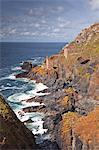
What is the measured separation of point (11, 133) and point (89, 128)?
12.9m

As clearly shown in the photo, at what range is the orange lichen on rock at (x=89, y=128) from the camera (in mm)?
47662

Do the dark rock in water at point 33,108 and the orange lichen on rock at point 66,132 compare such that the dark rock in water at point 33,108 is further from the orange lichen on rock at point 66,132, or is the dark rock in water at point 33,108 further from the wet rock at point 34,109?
the orange lichen on rock at point 66,132

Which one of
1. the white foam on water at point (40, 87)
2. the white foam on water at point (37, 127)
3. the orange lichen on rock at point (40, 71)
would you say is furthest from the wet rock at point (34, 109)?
the orange lichen on rock at point (40, 71)

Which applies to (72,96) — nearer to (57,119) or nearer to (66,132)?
(57,119)

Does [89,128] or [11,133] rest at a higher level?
[11,133]

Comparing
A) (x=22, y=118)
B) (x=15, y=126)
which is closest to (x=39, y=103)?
(x=22, y=118)

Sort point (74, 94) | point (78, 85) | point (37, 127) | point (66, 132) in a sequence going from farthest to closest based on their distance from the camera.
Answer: point (78, 85) → point (74, 94) → point (37, 127) → point (66, 132)

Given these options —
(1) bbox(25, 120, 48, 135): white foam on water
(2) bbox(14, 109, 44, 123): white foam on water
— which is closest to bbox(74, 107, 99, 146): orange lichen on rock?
(1) bbox(25, 120, 48, 135): white foam on water

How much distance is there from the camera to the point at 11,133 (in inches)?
1714

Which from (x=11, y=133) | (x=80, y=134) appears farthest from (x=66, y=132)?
A: (x=11, y=133)

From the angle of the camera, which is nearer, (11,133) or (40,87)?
(11,133)

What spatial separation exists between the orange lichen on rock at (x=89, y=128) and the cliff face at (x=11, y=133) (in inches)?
296

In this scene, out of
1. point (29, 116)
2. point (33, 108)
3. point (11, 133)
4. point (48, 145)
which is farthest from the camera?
point (33, 108)

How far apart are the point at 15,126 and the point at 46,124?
70.7 ft
